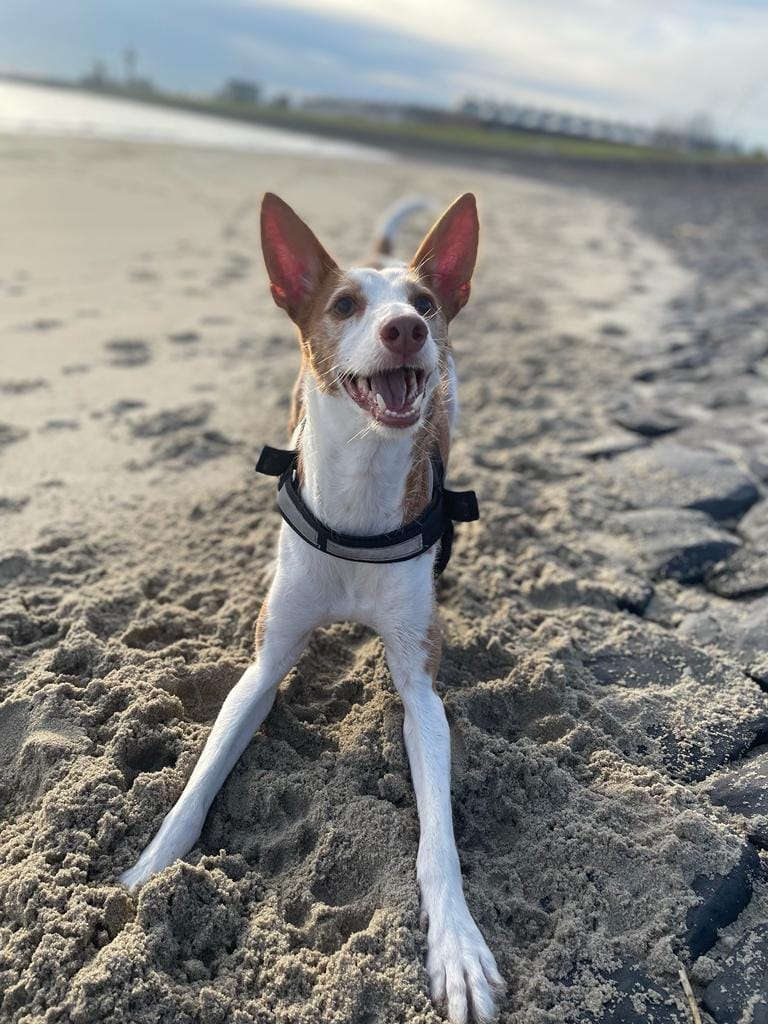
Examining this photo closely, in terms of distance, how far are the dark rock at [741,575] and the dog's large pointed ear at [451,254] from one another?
1947 mm

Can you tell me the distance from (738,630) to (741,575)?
50cm

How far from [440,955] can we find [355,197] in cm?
1737

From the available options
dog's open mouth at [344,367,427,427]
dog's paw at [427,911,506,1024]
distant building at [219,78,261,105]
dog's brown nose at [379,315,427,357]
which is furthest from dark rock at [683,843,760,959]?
distant building at [219,78,261,105]

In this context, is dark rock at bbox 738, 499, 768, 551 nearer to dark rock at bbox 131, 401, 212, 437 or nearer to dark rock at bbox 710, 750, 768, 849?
dark rock at bbox 710, 750, 768, 849

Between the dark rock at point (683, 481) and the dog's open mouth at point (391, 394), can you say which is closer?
the dog's open mouth at point (391, 394)

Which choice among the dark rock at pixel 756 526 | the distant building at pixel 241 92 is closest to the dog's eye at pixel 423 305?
the dark rock at pixel 756 526

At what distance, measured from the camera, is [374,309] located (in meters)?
2.78

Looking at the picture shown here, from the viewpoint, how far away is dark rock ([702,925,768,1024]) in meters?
2.04

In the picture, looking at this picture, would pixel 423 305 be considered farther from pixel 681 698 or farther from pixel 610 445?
pixel 610 445

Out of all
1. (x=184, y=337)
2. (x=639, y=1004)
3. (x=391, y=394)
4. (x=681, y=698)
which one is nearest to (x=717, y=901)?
(x=639, y=1004)

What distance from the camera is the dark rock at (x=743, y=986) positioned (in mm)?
2045

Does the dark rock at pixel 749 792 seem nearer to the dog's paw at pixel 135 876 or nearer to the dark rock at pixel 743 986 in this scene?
the dark rock at pixel 743 986

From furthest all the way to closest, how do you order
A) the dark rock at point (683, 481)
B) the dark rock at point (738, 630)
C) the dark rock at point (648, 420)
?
the dark rock at point (648, 420) → the dark rock at point (683, 481) → the dark rock at point (738, 630)

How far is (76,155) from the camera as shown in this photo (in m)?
16.6
